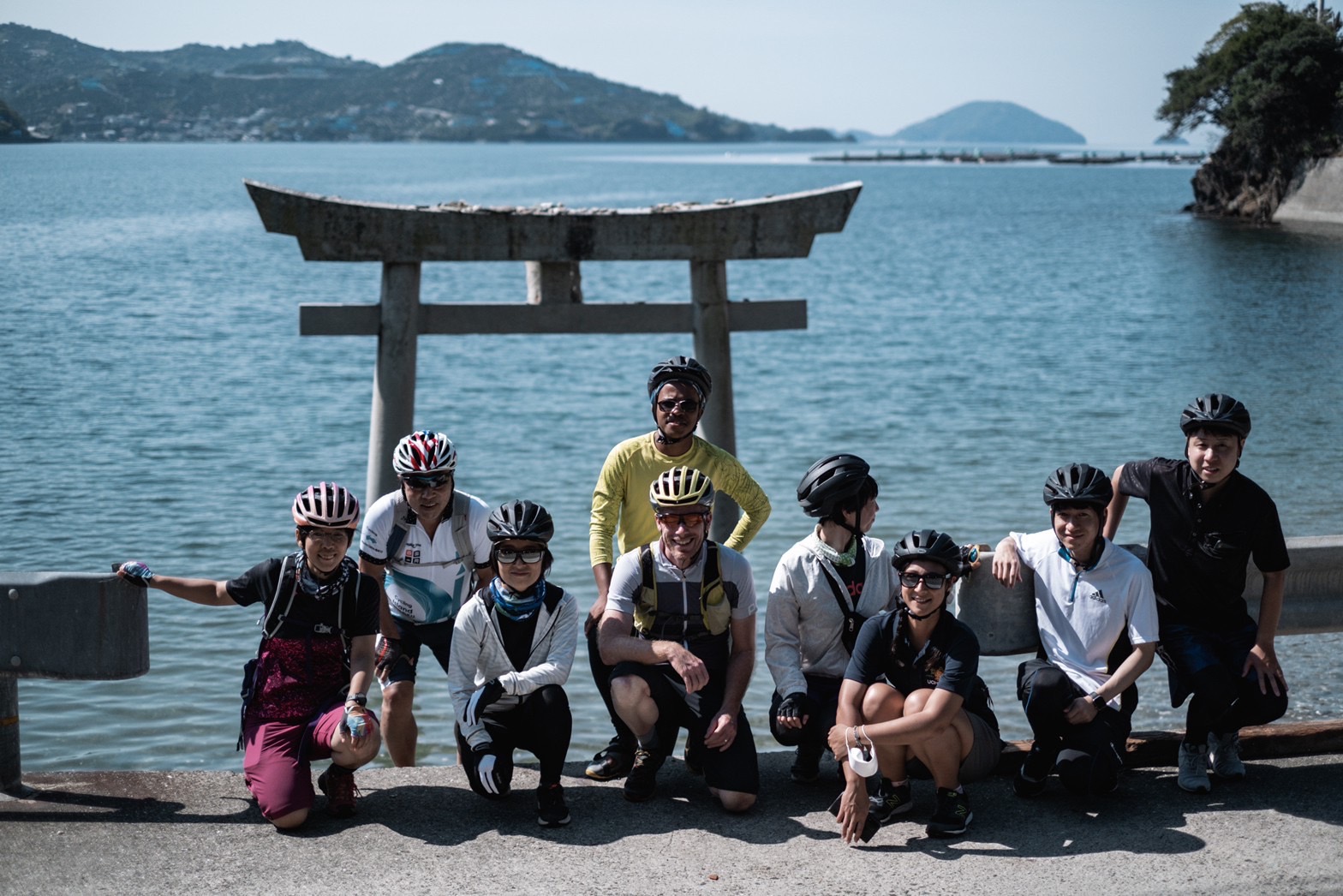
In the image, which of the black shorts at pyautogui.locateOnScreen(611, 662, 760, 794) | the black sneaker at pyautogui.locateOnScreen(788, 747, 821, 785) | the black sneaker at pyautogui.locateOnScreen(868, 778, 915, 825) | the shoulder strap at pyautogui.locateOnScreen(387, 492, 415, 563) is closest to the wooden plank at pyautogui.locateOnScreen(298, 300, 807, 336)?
the shoulder strap at pyautogui.locateOnScreen(387, 492, 415, 563)

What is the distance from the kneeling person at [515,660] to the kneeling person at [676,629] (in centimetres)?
25

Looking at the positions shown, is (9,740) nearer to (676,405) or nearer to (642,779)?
(642,779)

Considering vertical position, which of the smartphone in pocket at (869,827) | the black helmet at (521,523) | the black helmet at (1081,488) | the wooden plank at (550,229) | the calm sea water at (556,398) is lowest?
the calm sea water at (556,398)

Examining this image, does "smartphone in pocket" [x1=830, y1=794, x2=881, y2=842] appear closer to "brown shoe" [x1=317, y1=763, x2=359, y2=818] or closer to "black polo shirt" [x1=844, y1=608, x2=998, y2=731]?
"black polo shirt" [x1=844, y1=608, x2=998, y2=731]

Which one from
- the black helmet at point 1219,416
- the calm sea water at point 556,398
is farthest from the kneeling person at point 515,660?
the calm sea water at point 556,398

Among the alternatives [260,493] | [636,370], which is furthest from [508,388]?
[260,493]

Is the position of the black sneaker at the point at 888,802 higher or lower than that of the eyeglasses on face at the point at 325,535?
lower

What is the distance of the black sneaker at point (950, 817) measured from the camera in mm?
→ 5148

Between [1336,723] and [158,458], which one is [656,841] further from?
[158,458]

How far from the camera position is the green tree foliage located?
61.1m

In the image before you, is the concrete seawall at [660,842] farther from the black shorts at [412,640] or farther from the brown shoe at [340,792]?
the black shorts at [412,640]

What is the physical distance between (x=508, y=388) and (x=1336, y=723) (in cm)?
2122

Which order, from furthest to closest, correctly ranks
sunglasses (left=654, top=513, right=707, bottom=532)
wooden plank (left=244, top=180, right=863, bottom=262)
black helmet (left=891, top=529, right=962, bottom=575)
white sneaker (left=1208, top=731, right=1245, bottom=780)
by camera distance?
1. wooden plank (left=244, top=180, right=863, bottom=262)
2. white sneaker (left=1208, top=731, right=1245, bottom=780)
3. sunglasses (left=654, top=513, right=707, bottom=532)
4. black helmet (left=891, top=529, right=962, bottom=575)

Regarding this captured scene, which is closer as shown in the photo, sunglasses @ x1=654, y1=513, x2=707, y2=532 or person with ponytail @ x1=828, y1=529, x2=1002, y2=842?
person with ponytail @ x1=828, y1=529, x2=1002, y2=842
